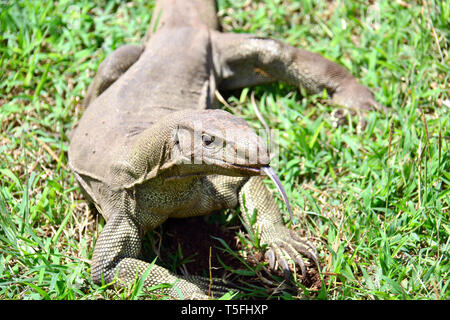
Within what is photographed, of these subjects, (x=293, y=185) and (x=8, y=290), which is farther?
(x=293, y=185)

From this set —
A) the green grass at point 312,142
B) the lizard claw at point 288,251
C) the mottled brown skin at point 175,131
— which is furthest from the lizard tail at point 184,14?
the lizard claw at point 288,251

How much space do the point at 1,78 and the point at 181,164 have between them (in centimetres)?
290

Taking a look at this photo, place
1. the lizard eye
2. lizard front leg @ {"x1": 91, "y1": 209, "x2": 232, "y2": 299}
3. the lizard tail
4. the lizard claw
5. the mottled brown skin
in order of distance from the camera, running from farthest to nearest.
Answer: the lizard tail → the lizard claw → lizard front leg @ {"x1": 91, "y1": 209, "x2": 232, "y2": 299} → the mottled brown skin → the lizard eye

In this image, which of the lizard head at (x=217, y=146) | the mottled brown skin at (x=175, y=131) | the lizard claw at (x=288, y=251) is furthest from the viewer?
the lizard claw at (x=288, y=251)

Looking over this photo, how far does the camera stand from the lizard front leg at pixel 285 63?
5531 mm

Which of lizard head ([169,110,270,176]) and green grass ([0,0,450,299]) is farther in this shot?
green grass ([0,0,450,299])

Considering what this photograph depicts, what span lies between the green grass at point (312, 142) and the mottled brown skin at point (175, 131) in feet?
0.71

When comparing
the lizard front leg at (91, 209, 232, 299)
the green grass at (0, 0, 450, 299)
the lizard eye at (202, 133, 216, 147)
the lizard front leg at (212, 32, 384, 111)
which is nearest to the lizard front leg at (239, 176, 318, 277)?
the green grass at (0, 0, 450, 299)

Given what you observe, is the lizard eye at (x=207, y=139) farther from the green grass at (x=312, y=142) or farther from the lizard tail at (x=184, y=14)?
the lizard tail at (x=184, y=14)

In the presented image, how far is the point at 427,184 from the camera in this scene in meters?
4.36

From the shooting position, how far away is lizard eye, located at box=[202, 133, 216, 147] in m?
3.44

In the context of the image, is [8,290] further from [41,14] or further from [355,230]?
[41,14]

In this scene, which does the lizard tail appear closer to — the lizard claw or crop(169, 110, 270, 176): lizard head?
crop(169, 110, 270, 176): lizard head
